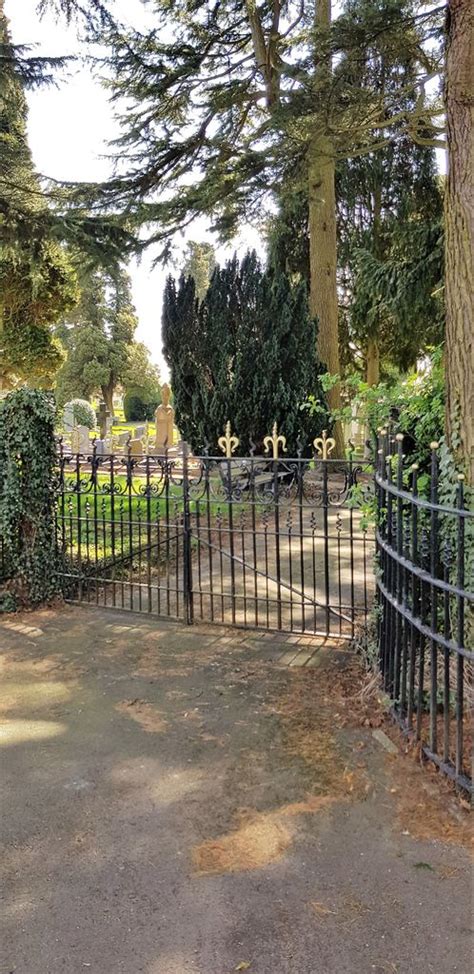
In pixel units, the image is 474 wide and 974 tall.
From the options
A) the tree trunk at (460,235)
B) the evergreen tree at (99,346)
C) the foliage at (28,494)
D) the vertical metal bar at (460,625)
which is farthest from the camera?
the evergreen tree at (99,346)

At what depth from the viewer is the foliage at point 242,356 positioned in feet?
47.0

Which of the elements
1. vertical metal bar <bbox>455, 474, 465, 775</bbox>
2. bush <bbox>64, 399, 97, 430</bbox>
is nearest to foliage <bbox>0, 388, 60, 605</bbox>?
vertical metal bar <bbox>455, 474, 465, 775</bbox>

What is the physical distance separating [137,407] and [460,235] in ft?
149

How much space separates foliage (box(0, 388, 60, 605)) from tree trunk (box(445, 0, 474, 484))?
13.3 feet

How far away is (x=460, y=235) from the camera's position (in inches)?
151

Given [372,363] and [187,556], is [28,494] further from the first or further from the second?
[372,363]

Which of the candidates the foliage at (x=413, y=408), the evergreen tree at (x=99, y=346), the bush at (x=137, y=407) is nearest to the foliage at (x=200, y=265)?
the evergreen tree at (x=99, y=346)

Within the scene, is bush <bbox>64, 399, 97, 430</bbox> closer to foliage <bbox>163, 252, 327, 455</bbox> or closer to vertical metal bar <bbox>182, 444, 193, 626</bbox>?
foliage <bbox>163, 252, 327, 455</bbox>

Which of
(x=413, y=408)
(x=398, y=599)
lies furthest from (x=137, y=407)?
(x=398, y=599)

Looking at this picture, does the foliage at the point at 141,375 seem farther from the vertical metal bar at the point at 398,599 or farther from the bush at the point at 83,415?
the vertical metal bar at the point at 398,599

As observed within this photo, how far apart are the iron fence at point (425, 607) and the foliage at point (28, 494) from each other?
3552mm

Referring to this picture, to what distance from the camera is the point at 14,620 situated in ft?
20.4

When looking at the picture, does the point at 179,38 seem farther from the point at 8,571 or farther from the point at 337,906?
the point at 337,906

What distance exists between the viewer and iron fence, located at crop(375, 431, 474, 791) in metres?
3.08
